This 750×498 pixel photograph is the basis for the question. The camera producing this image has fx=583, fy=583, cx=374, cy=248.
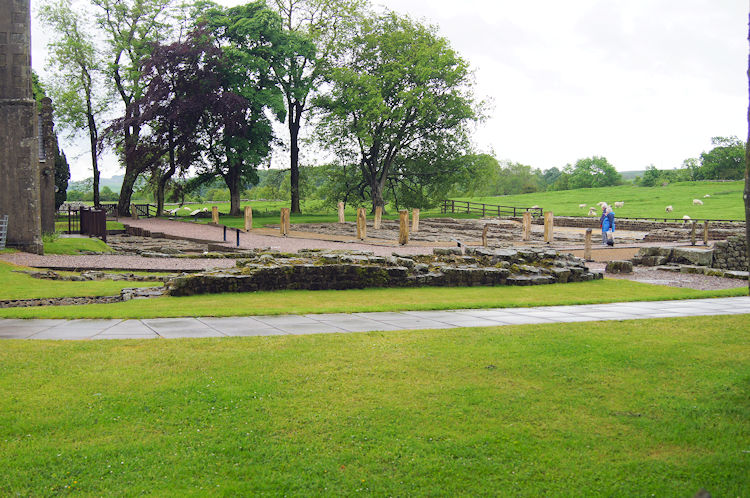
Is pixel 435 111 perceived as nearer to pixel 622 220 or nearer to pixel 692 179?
pixel 622 220

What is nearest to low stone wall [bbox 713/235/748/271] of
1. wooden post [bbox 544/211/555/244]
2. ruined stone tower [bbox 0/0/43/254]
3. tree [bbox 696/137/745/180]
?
wooden post [bbox 544/211/555/244]

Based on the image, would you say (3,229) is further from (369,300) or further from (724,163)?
(724,163)

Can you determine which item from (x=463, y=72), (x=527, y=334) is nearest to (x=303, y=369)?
(x=527, y=334)

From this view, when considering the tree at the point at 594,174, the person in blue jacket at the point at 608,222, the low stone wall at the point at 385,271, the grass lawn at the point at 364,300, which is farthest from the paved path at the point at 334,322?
the tree at the point at 594,174

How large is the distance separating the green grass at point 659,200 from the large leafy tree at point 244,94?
29.1 m

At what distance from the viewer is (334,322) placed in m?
9.20

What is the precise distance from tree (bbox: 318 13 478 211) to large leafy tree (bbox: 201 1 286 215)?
490 cm

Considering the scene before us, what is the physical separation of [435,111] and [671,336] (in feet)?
128

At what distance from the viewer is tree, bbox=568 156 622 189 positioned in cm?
9581

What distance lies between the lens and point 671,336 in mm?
8039

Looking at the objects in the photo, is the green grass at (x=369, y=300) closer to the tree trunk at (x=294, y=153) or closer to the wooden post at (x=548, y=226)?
the wooden post at (x=548, y=226)

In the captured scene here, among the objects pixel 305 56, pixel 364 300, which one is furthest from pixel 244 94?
pixel 364 300

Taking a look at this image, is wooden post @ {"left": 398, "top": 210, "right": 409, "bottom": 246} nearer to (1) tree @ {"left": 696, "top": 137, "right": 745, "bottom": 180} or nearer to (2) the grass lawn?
(2) the grass lawn

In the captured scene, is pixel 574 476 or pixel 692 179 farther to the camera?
pixel 692 179
